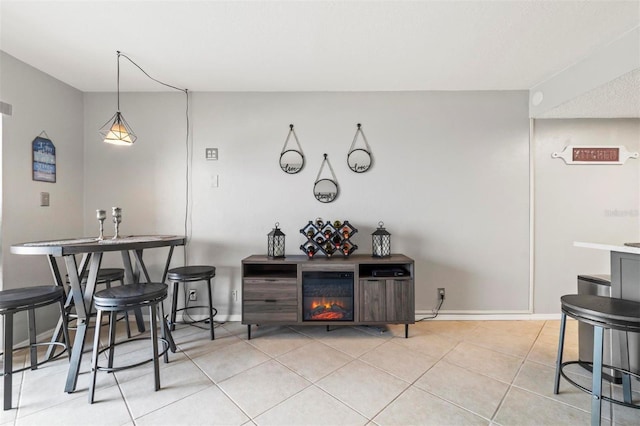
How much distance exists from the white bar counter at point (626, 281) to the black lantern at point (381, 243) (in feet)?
4.68

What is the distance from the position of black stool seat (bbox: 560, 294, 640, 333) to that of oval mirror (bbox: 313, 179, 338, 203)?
1.94 m

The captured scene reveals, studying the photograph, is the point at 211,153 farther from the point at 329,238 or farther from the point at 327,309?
the point at 327,309

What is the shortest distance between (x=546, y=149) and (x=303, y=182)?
2.62 meters

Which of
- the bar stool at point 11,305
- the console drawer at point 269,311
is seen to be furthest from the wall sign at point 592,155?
the bar stool at point 11,305

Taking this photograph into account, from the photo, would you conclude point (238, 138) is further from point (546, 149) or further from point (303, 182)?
point (546, 149)

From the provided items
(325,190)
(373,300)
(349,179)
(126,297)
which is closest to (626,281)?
(373,300)

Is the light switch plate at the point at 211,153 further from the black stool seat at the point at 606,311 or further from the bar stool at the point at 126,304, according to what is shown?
the black stool seat at the point at 606,311

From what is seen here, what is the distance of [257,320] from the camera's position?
90.8 inches

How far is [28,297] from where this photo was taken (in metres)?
1.59

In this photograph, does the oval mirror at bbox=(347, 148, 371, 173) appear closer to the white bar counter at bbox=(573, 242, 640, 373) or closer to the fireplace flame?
the fireplace flame

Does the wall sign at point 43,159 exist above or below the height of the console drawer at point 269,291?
above

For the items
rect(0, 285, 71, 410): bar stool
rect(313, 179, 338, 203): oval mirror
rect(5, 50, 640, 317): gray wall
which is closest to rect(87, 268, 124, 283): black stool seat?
rect(5, 50, 640, 317): gray wall

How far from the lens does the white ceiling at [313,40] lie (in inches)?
65.2

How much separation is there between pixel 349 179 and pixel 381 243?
759mm
